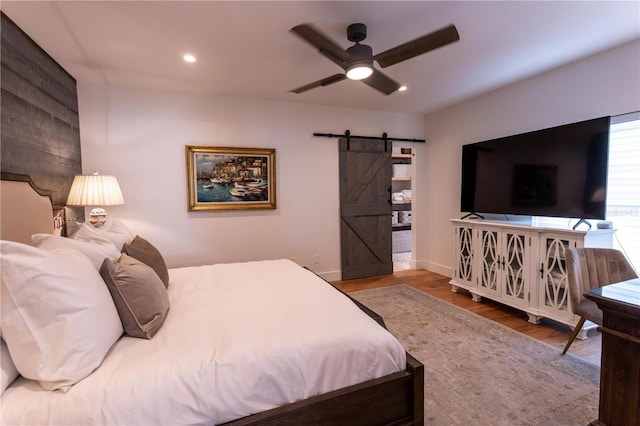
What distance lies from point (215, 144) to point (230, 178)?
0.46 meters

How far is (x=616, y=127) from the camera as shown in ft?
8.91

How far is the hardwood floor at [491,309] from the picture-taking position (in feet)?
7.95

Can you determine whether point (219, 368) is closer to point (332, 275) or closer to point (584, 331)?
point (584, 331)

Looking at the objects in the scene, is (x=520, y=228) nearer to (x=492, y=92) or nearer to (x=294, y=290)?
(x=492, y=92)

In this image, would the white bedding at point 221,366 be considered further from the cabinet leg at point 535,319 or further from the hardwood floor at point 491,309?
the cabinet leg at point 535,319

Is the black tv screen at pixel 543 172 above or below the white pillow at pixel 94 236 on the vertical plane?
above

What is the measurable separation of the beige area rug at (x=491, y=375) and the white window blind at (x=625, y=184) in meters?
1.30

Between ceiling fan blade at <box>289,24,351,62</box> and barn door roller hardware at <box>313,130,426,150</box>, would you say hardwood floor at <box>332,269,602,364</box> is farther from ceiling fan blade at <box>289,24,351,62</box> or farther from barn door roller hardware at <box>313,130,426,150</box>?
ceiling fan blade at <box>289,24,351,62</box>

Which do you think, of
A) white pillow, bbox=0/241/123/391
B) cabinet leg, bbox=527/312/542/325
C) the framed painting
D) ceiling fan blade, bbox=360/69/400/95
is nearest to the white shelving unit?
the framed painting

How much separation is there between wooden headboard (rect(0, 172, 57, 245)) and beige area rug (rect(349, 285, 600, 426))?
2767 mm

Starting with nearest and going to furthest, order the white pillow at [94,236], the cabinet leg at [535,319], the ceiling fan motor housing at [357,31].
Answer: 1. the white pillow at [94,236]
2. the ceiling fan motor housing at [357,31]
3. the cabinet leg at [535,319]

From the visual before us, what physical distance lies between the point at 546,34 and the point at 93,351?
3588 mm

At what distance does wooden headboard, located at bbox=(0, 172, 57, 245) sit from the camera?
179 cm

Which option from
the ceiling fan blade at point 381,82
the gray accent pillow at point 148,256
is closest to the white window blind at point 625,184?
the ceiling fan blade at point 381,82
